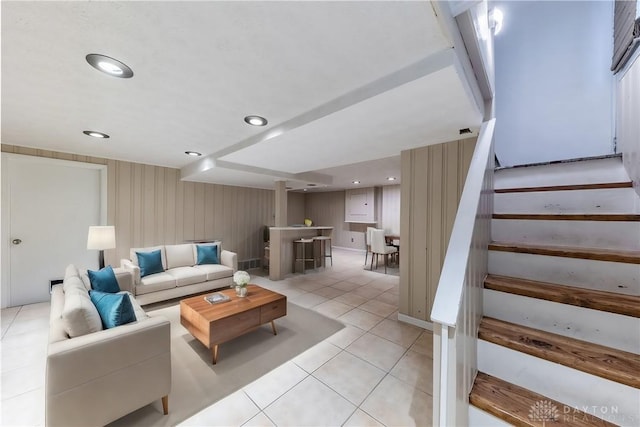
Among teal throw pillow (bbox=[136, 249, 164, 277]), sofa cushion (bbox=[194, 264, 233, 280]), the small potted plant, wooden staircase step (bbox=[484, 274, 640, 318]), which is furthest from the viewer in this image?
sofa cushion (bbox=[194, 264, 233, 280])

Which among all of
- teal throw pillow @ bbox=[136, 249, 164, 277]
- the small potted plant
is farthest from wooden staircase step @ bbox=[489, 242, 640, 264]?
teal throw pillow @ bbox=[136, 249, 164, 277]

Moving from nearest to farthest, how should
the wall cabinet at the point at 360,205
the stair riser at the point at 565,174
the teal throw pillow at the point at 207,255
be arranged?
the stair riser at the point at 565,174 → the teal throw pillow at the point at 207,255 → the wall cabinet at the point at 360,205

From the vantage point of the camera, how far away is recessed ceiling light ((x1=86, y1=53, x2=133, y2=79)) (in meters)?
1.33

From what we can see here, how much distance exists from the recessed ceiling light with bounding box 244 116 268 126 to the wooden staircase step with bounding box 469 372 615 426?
2.51 meters

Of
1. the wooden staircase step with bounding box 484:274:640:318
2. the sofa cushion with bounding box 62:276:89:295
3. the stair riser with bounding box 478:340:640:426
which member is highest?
the wooden staircase step with bounding box 484:274:640:318

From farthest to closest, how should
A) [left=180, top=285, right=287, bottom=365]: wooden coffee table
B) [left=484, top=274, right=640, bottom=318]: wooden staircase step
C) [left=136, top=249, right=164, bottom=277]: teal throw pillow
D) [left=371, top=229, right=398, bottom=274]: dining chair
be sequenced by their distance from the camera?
[left=371, top=229, right=398, bottom=274]: dining chair, [left=136, top=249, right=164, bottom=277]: teal throw pillow, [left=180, top=285, right=287, bottom=365]: wooden coffee table, [left=484, top=274, right=640, bottom=318]: wooden staircase step

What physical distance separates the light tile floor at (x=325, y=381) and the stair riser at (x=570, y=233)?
4.69 ft

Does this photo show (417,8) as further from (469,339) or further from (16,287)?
(16,287)

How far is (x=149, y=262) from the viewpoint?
11.9ft

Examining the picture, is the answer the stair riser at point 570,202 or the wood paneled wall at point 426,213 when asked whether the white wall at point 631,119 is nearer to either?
the stair riser at point 570,202

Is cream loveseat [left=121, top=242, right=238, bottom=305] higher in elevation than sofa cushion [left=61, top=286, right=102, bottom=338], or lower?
lower

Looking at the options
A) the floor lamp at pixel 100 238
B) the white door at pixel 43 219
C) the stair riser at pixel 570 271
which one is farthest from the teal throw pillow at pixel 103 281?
the stair riser at pixel 570 271

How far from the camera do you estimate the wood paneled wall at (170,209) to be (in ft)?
13.0

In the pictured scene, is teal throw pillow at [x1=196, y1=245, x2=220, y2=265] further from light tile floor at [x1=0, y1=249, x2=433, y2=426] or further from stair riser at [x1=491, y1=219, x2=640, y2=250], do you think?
stair riser at [x1=491, y1=219, x2=640, y2=250]
